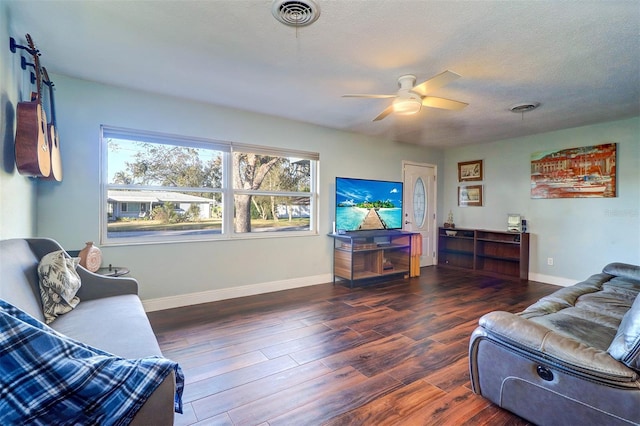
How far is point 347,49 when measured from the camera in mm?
2246

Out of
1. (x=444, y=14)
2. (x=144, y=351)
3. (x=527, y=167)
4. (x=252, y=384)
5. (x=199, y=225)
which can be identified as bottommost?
(x=252, y=384)

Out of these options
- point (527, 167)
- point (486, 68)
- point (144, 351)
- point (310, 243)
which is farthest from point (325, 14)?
point (527, 167)

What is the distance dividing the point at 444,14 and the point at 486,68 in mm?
959

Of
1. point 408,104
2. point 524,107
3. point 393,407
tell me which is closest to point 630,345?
point 393,407

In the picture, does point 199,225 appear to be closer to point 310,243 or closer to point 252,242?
point 252,242

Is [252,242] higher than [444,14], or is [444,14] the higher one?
[444,14]

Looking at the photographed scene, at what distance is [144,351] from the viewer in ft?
4.63

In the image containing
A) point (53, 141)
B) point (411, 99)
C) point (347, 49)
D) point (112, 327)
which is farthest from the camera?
point (411, 99)

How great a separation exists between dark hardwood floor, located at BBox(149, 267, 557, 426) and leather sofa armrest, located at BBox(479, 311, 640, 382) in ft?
1.54

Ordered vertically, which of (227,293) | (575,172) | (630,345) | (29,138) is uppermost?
(575,172)

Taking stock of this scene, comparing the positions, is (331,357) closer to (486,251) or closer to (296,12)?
(296,12)

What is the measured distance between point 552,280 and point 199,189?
17.3 feet

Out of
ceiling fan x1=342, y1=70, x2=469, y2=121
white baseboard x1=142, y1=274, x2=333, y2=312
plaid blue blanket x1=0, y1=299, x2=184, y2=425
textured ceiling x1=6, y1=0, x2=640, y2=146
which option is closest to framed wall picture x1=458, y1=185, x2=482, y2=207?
textured ceiling x1=6, y1=0, x2=640, y2=146

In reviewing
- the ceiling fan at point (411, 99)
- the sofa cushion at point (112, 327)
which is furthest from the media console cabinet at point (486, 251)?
the sofa cushion at point (112, 327)
